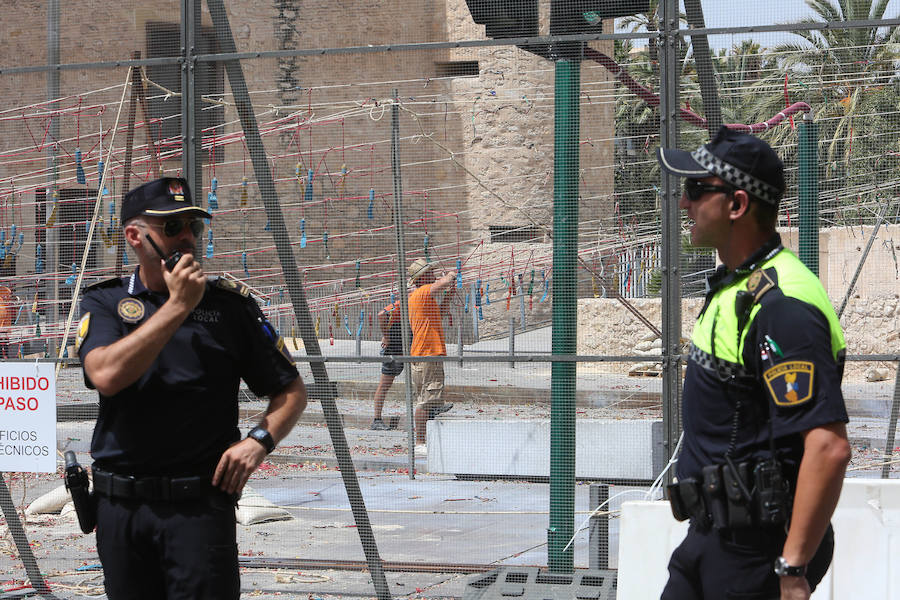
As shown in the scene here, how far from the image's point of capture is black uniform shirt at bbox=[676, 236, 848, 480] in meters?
2.52

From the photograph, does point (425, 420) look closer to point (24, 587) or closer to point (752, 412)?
point (24, 587)

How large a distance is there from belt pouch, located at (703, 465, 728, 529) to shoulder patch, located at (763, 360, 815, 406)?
259 millimetres

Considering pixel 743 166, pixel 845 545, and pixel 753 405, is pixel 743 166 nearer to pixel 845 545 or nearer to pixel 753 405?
pixel 753 405

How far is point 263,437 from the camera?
3.21 metres

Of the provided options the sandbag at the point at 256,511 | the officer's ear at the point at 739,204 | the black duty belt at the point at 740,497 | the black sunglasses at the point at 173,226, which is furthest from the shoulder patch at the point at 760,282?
the sandbag at the point at 256,511

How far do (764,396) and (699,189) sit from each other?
1.91 feet

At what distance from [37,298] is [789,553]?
6.06 m

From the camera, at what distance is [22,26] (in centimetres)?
1148

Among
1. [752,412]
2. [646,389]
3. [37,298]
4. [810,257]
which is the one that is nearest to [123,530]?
[752,412]

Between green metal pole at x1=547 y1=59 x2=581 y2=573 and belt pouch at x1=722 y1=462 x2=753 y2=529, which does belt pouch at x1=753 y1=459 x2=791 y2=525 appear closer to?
belt pouch at x1=722 y1=462 x2=753 y2=529

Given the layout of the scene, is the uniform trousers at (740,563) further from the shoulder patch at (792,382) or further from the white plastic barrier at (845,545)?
the white plastic barrier at (845,545)

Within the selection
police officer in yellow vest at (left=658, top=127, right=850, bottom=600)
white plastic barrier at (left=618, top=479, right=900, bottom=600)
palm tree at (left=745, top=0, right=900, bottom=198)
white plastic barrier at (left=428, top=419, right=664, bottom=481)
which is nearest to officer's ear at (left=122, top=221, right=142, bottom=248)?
police officer in yellow vest at (left=658, top=127, right=850, bottom=600)

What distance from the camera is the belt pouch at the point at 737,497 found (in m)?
2.60

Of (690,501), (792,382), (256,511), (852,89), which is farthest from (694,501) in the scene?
(256,511)
